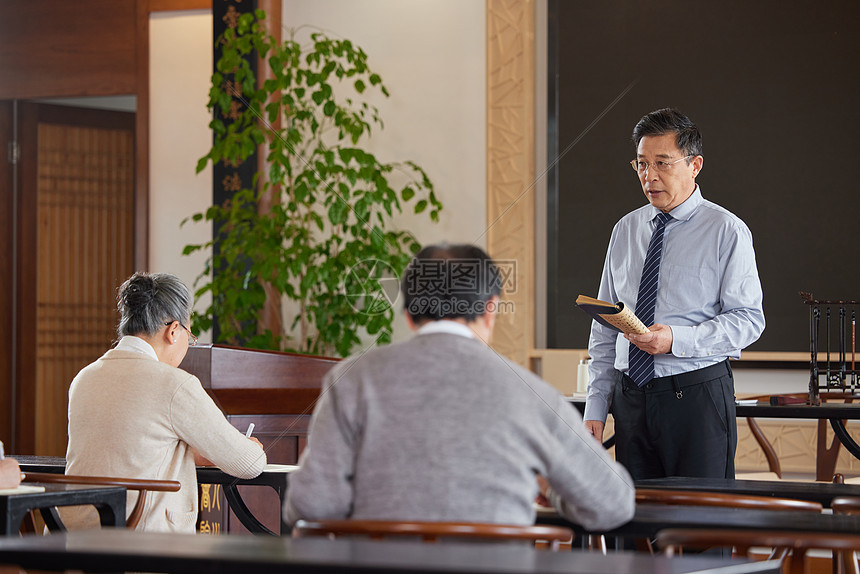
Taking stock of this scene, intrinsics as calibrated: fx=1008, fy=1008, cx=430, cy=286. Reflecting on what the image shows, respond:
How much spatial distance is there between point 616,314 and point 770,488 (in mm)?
504

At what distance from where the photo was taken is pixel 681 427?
2.46 m

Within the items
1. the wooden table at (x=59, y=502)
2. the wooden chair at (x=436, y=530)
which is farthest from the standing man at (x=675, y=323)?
the wooden table at (x=59, y=502)

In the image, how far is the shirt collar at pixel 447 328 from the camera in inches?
62.6

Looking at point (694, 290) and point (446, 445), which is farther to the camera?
point (694, 290)

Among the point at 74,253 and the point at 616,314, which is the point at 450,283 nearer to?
the point at 616,314

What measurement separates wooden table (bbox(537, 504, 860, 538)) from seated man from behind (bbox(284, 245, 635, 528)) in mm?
67

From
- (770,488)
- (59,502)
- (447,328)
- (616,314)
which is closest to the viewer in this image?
(447,328)

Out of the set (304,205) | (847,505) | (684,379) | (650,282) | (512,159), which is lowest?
(847,505)

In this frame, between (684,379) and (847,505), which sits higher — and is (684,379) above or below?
above

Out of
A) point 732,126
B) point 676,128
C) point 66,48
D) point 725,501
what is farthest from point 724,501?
point 66,48

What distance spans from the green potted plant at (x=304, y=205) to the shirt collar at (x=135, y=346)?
212 centimetres

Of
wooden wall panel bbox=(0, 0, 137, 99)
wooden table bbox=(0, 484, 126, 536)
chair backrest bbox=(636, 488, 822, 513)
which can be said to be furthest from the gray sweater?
wooden wall panel bbox=(0, 0, 137, 99)

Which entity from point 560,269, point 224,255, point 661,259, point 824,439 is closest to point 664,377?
point 661,259

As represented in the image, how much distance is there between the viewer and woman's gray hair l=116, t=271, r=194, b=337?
2518 millimetres
